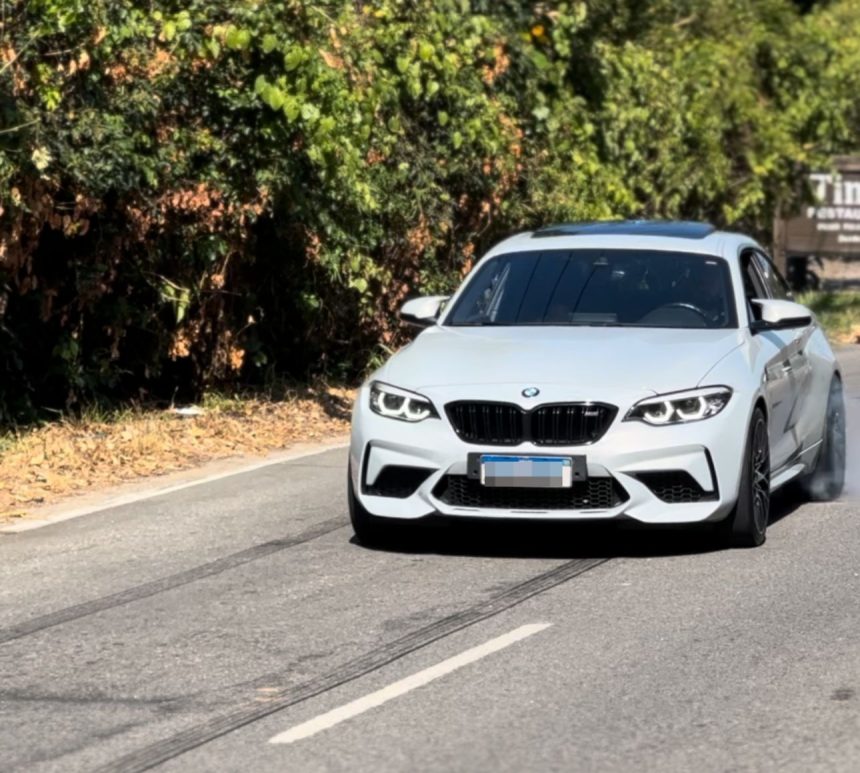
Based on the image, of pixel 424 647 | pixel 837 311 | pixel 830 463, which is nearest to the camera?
pixel 424 647

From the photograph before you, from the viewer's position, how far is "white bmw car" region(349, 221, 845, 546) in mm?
9688

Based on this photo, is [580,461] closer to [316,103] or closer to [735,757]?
[735,757]

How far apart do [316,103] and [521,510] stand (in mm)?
6205

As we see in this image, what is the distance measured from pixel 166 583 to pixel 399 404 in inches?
54.6

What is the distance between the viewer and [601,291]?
440 inches

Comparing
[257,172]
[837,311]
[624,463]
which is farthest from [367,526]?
[837,311]

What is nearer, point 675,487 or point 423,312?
point 675,487

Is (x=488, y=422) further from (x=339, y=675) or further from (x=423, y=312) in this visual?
(x=339, y=675)

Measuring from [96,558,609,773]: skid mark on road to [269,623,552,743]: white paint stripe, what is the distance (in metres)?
0.19

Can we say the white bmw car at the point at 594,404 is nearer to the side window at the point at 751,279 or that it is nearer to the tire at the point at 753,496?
the tire at the point at 753,496

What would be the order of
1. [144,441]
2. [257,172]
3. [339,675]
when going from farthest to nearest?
1. [257,172]
2. [144,441]
3. [339,675]

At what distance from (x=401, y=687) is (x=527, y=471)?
241 centimetres

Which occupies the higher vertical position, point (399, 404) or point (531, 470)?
point (399, 404)

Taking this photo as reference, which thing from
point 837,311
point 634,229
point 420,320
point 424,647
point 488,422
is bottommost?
point 837,311
